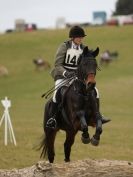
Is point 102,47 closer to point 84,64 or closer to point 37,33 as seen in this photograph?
point 37,33

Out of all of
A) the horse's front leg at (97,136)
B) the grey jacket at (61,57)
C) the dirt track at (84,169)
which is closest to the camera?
the dirt track at (84,169)

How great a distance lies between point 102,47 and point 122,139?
175ft

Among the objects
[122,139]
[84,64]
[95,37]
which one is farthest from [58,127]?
[95,37]

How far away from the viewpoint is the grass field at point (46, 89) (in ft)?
58.9

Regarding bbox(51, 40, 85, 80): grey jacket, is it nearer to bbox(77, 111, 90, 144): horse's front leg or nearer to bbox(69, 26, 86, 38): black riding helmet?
bbox(69, 26, 86, 38): black riding helmet

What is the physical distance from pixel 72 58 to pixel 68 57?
0.28 ft

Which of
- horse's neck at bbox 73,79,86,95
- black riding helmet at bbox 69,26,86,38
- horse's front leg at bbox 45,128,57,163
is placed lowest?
horse's front leg at bbox 45,128,57,163

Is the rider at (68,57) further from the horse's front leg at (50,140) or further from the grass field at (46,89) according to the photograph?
the grass field at (46,89)

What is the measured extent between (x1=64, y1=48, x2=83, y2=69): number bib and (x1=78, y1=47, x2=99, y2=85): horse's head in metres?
0.70

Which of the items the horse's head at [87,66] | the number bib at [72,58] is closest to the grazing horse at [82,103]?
the horse's head at [87,66]

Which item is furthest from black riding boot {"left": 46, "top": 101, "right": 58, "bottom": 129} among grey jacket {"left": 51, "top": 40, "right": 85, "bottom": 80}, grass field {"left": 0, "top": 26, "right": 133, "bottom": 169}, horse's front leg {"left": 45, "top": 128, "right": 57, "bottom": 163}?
grass field {"left": 0, "top": 26, "right": 133, "bottom": 169}

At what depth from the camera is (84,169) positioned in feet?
32.4

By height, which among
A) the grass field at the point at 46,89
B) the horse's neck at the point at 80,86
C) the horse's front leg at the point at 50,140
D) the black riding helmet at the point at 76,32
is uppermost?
the black riding helmet at the point at 76,32

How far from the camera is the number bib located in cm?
1339
